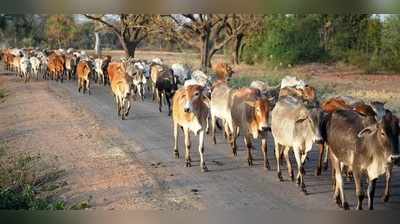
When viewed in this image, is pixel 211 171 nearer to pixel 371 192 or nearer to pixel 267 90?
pixel 267 90

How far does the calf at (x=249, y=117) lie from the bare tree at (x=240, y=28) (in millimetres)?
431

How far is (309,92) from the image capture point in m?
6.70

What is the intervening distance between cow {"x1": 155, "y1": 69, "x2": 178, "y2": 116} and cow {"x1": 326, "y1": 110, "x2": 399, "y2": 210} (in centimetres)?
242

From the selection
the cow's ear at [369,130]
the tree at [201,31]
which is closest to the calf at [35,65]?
the tree at [201,31]

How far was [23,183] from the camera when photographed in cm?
569

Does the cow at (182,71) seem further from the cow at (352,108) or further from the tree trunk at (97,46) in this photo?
the cow at (352,108)

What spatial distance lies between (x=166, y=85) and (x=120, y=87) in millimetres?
1304

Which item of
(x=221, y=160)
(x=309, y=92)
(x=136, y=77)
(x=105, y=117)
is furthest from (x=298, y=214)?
(x=136, y=77)

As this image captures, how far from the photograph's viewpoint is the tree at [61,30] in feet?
19.1

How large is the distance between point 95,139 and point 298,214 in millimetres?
2035

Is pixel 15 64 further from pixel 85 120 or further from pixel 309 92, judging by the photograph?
pixel 309 92

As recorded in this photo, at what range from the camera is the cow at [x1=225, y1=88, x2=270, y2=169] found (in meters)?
6.13

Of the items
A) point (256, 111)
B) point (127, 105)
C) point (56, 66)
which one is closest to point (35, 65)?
point (56, 66)

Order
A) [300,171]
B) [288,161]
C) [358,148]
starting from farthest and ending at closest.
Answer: [288,161] < [300,171] < [358,148]
